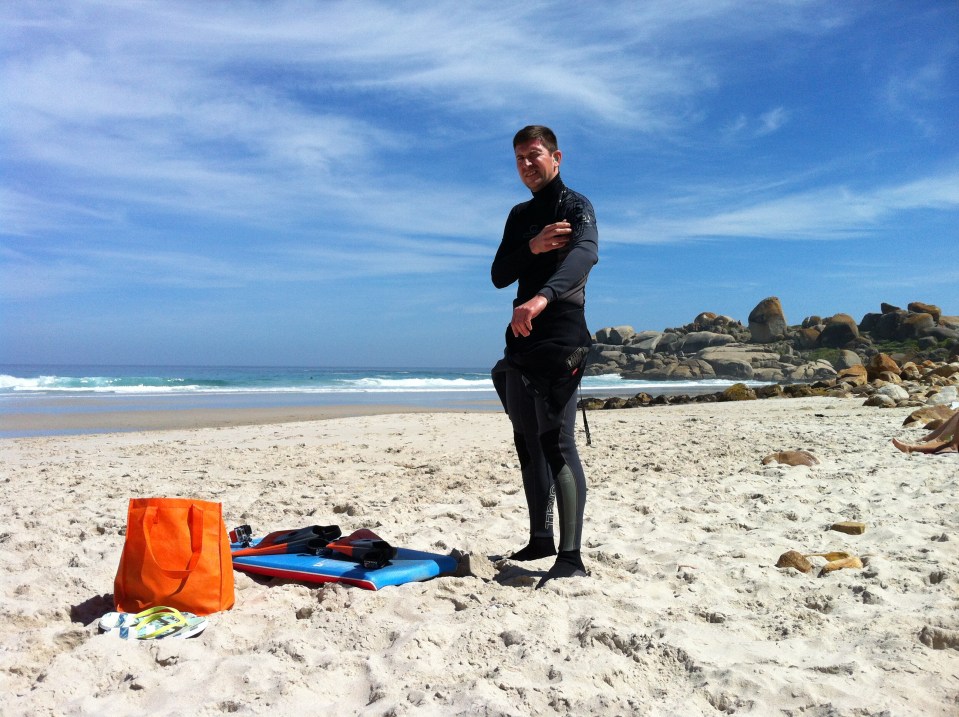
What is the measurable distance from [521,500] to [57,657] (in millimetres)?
3278

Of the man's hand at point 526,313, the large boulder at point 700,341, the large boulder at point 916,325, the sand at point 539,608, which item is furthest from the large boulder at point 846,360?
the man's hand at point 526,313

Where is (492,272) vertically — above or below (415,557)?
above

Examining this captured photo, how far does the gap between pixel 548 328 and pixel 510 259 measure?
0.41m

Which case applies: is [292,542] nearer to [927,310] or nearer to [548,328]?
[548,328]

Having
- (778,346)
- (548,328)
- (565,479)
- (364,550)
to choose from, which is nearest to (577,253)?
(548,328)

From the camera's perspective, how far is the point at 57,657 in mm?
2398

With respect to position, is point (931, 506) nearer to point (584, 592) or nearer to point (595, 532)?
point (595, 532)

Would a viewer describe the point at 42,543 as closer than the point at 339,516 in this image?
Yes

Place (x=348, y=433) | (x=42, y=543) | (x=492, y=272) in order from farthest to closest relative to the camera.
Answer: (x=348, y=433) < (x=42, y=543) < (x=492, y=272)

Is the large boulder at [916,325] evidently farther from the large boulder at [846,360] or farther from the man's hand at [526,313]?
the man's hand at [526,313]

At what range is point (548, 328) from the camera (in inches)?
124

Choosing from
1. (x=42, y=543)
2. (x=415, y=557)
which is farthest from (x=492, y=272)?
(x=42, y=543)

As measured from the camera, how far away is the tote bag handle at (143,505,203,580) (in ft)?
9.52

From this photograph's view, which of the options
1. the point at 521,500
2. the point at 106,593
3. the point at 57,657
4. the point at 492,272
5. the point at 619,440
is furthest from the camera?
the point at 619,440
